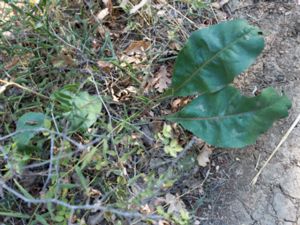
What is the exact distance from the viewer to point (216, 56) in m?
1.67

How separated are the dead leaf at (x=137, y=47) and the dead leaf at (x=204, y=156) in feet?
1.51

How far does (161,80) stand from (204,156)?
1.10ft

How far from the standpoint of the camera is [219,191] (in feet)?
5.57

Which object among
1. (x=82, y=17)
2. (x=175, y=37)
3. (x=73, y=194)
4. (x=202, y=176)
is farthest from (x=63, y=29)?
(x=202, y=176)

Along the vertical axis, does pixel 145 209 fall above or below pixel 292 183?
above

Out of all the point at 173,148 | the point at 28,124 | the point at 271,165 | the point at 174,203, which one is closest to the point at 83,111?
the point at 28,124

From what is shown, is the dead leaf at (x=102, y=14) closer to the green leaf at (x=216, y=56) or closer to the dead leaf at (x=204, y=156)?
the green leaf at (x=216, y=56)

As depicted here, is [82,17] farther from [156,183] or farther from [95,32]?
[156,183]

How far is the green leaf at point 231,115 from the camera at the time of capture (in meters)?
1.58

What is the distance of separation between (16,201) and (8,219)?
2.6 inches

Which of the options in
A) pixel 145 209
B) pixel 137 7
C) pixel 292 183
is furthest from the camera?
pixel 137 7

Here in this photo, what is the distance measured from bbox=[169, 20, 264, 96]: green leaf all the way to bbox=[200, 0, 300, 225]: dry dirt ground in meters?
0.21

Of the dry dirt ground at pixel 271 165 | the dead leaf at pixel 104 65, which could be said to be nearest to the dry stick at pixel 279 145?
the dry dirt ground at pixel 271 165

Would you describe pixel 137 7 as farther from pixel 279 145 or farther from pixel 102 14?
pixel 279 145
